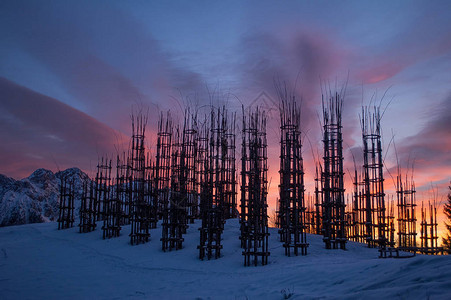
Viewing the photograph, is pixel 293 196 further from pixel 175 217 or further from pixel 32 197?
pixel 32 197

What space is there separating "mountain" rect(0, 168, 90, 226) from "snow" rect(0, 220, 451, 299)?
17903 millimetres

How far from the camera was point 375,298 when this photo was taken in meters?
6.16

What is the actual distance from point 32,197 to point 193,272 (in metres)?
39.2

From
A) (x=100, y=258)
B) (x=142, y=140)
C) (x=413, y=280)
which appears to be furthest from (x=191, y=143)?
(x=413, y=280)

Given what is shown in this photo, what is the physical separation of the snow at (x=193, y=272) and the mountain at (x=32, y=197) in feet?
58.7

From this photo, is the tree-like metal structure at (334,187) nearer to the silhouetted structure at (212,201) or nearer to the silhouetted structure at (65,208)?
the silhouetted structure at (212,201)

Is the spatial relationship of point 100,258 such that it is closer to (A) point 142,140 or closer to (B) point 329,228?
(A) point 142,140

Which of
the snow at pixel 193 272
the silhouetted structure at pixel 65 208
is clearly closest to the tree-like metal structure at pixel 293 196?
the snow at pixel 193 272

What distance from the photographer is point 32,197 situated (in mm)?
45125

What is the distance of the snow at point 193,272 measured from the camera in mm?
7062

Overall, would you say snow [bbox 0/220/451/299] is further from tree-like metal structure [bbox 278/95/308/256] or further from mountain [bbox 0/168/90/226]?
mountain [bbox 0/168/90/226]

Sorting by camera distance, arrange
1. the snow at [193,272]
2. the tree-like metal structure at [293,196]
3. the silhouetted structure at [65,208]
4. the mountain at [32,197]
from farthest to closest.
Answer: the mountain at [32,197] < the silhouetted structure at [65,208] < the tree-like metal structure at [293,196] < the snow at [193,272]

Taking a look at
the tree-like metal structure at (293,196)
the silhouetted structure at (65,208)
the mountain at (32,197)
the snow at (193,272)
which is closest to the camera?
the snow at (193,272)

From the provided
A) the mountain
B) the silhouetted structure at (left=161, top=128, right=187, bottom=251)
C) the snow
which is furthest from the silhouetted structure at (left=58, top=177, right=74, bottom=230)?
the silhouetted structure at (left=161, top=128, right=187, bottom=251)
